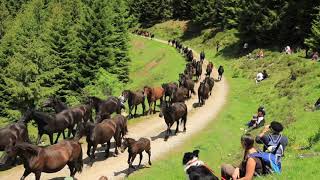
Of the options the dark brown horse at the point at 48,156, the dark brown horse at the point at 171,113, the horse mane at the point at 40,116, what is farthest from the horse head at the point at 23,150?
the dark brown horse at the point at 171,113

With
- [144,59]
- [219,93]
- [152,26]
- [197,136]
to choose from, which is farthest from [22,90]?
[152,26]

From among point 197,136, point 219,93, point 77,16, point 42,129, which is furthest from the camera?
point 77,16

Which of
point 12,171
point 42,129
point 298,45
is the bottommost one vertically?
point 12,171

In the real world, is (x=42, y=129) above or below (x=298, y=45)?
below

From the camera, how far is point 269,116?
29.5 m

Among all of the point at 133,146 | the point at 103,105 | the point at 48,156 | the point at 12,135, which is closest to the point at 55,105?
the point at 103,105

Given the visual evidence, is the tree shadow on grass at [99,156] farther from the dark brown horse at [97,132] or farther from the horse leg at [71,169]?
the horse leg at [71,169]

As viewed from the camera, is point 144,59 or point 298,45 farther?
point 144,59

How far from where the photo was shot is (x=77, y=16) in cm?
6819

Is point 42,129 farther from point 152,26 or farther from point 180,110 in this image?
point 152,26

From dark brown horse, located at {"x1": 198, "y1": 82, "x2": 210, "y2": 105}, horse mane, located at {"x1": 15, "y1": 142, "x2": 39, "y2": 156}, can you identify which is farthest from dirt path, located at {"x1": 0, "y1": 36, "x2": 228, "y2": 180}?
horse mane, located at {"x1": 15, "y1": 142, "x2": 39, "y2": 156}

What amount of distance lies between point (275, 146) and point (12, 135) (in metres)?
13.0

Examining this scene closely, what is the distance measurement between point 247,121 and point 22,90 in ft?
71.5

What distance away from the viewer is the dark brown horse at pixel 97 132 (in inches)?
826
